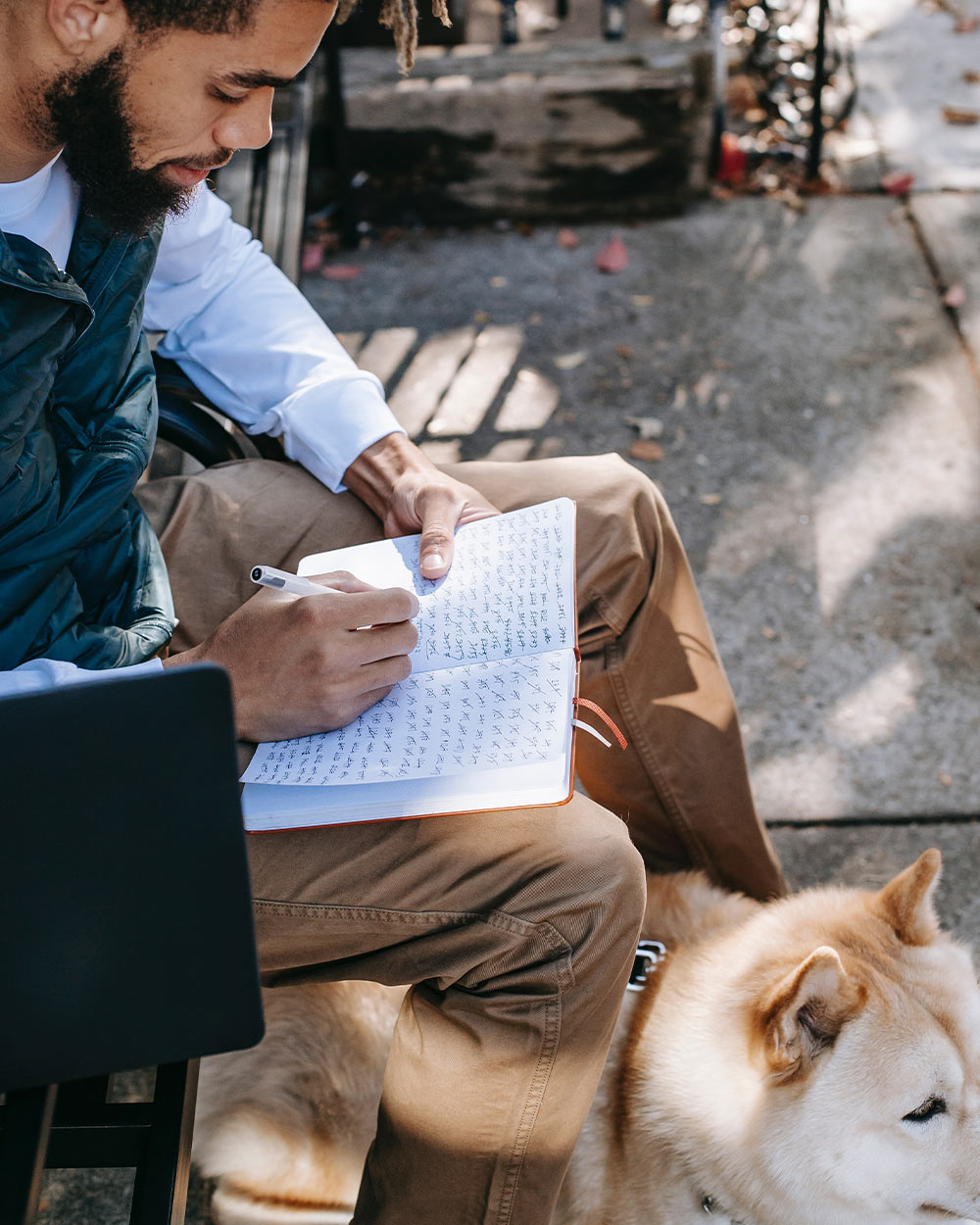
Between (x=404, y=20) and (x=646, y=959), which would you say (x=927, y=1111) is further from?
(x=404, y=20)

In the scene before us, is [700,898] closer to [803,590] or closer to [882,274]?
[803,590]

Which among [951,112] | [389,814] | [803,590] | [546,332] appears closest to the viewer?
[389,814]

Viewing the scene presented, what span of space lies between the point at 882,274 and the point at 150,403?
2989mm

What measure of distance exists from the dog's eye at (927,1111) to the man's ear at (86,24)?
1.86 metres

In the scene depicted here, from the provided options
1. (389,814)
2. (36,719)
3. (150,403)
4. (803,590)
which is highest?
(36,719)

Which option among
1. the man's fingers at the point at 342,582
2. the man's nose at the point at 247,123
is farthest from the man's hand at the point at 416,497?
the man's nose at the point at 247,123

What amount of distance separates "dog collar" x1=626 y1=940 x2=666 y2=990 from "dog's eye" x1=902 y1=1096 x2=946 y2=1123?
470 mm

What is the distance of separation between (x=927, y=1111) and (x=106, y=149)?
184 centimetres

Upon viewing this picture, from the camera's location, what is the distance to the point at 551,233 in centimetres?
437

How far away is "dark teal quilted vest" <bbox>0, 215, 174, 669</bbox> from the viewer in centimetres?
158

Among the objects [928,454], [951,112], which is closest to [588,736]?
[928,454]

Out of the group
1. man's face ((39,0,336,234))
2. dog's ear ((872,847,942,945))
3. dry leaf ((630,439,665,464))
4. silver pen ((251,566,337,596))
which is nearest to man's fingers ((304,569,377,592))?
silver pen ((251,566,337,596))

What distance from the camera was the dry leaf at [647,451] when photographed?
3.46m

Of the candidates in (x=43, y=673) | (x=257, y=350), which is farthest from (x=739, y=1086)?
(x=257, y=350)
